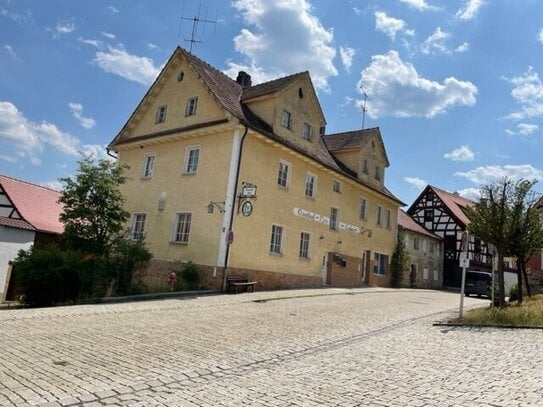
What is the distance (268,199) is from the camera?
21875 millimetres

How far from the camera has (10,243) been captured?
24219 millimetres

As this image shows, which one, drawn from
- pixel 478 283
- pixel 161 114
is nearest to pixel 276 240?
pixel 161 114

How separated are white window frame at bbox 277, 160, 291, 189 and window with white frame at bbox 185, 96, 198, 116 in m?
4.94

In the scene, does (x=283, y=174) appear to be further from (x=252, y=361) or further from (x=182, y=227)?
(x=252, y=361)

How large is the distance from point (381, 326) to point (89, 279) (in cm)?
982

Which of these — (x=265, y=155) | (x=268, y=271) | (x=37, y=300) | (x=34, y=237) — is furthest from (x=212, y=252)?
(x=34, y=237)

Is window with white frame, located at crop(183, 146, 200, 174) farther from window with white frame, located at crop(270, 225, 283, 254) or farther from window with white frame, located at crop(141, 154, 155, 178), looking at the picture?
window with white frame, located at crop(270, 225, 283, 254)

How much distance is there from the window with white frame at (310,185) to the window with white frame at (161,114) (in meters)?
8.22

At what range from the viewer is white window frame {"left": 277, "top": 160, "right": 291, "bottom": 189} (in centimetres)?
2283

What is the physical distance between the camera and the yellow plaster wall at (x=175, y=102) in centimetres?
2211

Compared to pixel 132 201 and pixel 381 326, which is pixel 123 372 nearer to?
pixel 381 326

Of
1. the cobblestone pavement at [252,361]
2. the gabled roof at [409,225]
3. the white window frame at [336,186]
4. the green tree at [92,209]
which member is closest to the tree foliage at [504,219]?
the cobblestone pavement at [252,361]

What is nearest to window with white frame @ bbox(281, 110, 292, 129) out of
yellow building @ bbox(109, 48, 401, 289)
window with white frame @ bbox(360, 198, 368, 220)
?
yellow building @ bbox(109, 48, 401, 289)

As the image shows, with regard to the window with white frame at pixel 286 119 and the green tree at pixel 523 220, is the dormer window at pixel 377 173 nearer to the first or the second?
the window with white frame at pixel 286 119
